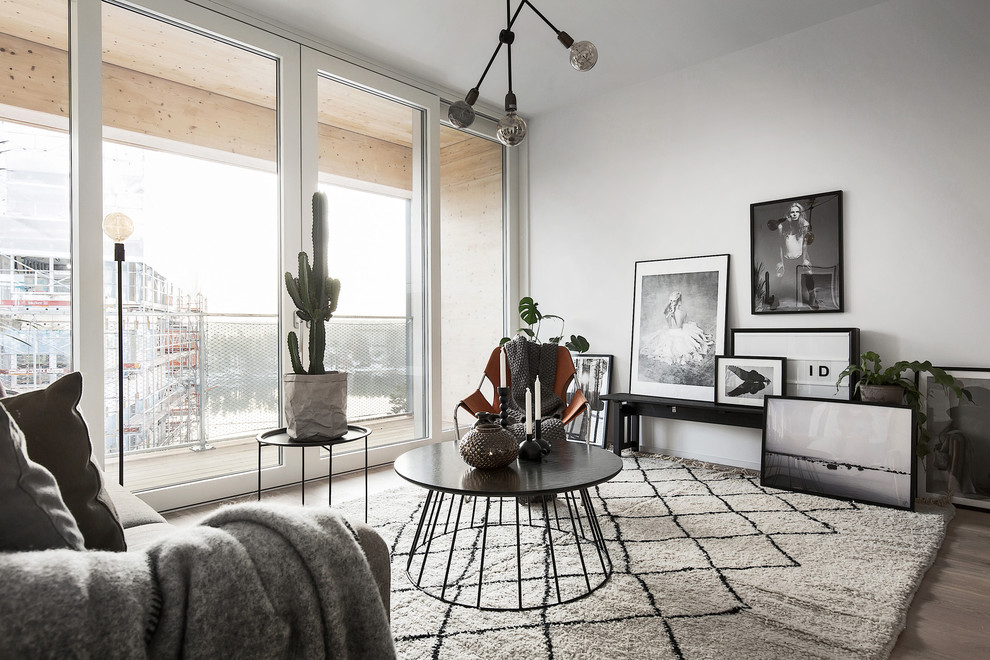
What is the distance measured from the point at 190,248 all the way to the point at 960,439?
4390mm

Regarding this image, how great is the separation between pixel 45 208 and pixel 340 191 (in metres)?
1.65

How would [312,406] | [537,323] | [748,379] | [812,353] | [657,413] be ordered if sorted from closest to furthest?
1. [312,406]
2. [812,353]
3. [748,379]
4. [657,413]
5. [537,323]

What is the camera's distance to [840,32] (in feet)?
11.8

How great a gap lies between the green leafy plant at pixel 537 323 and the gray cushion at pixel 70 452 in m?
3.39

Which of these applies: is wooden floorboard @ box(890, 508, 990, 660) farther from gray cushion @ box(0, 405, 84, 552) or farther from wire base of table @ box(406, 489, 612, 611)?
gray cushion @ box(0, 405, 84, 552)

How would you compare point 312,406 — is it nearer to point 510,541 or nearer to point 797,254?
point 510,541

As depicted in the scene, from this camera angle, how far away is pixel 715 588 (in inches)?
82.2

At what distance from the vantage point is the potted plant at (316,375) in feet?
7.91

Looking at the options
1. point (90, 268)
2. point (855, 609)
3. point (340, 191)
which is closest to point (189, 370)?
point (90, 268)

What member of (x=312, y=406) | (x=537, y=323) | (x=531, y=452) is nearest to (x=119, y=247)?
(x=312, y=406)

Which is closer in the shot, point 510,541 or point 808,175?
point 510,541

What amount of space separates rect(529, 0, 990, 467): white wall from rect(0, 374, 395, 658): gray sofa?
3630 mm

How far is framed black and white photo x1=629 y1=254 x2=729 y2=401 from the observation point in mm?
4102

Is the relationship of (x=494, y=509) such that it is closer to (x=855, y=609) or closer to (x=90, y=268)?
(x=855, y=609)
